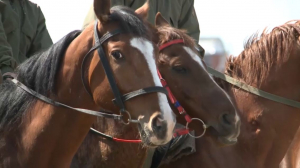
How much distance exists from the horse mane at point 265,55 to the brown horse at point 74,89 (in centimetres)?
203

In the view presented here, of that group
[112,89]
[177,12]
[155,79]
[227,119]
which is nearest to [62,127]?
[112,89]

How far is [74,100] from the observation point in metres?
4.04

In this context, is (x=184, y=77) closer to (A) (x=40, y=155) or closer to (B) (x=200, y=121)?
(B) (x=200, y=121)

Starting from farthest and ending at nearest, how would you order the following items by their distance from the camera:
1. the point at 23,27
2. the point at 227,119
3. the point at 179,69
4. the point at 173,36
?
the point at 23,27 → the point at 173,36 → the point at 179,69 → the point at 227,119

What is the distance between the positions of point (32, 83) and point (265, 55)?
2534 mm

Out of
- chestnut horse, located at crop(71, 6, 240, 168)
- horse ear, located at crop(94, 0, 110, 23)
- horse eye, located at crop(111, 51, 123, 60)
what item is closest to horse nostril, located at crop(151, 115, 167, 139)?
horse eye, located at crop(111, 51, 123, 60)

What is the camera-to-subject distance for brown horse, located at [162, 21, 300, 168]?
5.57 meters

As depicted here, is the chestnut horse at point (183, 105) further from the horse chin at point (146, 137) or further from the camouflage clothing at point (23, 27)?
the camouflage clothing at point (23, 27)

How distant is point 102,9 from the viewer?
3938mm

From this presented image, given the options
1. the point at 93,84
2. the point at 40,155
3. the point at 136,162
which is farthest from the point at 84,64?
the point at 136,162

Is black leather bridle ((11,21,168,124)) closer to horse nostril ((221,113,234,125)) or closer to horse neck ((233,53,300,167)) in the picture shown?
horse nostril ((221,113,234,125))

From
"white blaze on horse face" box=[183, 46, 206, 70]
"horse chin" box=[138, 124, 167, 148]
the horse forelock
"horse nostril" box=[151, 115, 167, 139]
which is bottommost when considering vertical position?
"white blaze on horse face" box=[183, 46, 206, 70]

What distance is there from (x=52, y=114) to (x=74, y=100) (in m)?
0.18

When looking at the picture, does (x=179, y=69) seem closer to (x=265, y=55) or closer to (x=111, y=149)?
(x=111, y=149)
